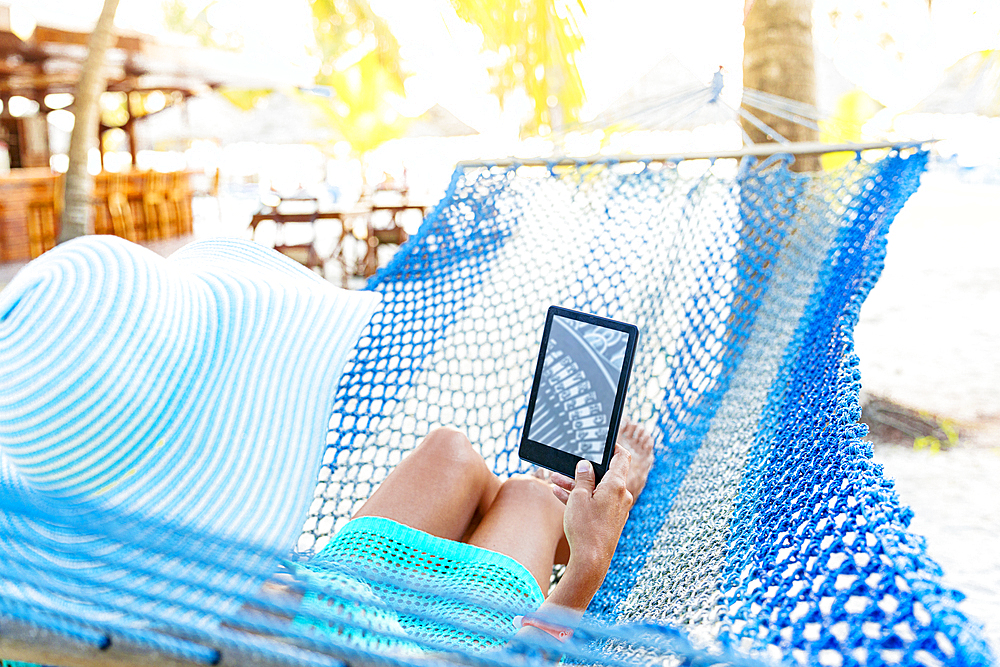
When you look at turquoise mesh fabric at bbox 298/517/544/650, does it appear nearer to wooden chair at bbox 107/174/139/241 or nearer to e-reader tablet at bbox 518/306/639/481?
e-reader tablet at bbox 518/306/639/481

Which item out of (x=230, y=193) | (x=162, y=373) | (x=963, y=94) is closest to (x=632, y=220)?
(x=162, y=373)

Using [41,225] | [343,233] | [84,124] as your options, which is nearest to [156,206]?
[41,225]

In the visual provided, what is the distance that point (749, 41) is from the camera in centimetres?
275

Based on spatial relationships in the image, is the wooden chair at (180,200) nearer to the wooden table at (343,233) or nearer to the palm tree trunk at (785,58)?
the wooden table at (343,233)

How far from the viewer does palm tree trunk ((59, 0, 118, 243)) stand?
3.73 metres

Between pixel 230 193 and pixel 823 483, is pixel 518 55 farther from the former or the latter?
pixel 230 193

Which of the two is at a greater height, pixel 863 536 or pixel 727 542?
pixel 863 536

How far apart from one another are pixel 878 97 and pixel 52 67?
34.5ft

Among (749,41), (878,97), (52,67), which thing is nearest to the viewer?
(749,41)

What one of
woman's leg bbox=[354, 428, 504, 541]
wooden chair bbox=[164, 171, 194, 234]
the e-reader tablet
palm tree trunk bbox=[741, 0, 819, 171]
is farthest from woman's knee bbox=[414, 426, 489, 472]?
wooden chair bbox=[164, 171, 194, 234]

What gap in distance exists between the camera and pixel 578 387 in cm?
131

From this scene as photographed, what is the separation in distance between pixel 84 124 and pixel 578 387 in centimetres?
345

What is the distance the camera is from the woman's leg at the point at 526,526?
117cm

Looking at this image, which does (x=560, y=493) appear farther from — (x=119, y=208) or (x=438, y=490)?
(x=119, y=208)
